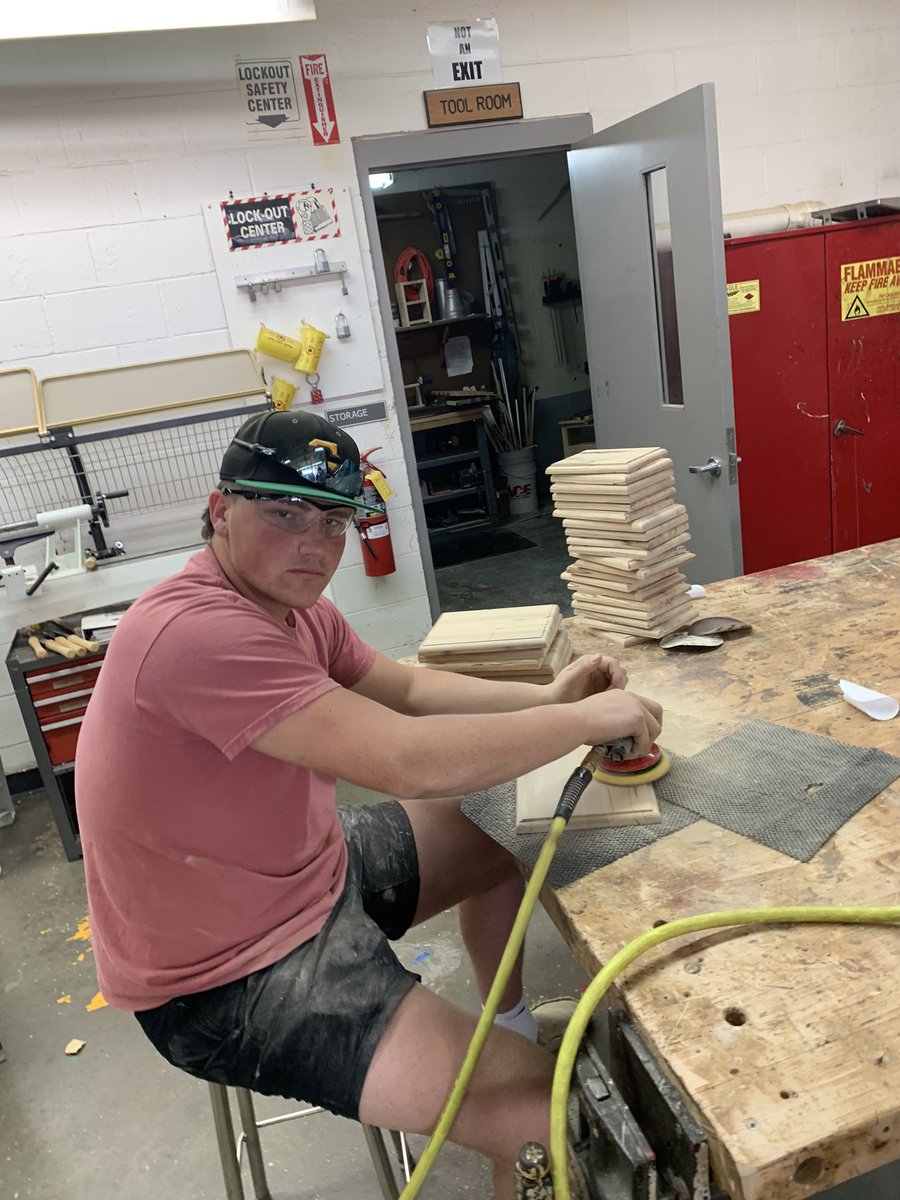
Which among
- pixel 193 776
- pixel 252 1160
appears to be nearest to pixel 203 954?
pixel 193 776

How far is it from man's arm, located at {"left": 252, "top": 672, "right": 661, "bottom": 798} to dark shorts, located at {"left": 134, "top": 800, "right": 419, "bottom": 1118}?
10.9 inches

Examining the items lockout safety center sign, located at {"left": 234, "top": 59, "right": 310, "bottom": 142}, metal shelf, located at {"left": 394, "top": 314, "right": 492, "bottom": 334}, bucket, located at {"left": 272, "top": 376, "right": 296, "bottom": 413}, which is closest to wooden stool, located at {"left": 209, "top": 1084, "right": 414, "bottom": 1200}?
bucket, located at {"left": 272, "top": 376, "right": 296, "bottom": 413}

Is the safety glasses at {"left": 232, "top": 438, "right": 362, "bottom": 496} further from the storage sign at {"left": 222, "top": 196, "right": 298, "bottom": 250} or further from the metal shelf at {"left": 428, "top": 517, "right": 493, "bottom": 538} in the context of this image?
the metal shelf at {"left": 428, "top": 517, "right": 493, "bottom": 538}

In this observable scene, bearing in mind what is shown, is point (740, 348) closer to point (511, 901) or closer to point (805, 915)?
point (511, 901)

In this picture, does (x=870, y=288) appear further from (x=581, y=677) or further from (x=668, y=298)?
(x=581, y=677)

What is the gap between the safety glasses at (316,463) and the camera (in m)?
1.06

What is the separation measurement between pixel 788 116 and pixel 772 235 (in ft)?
3.34

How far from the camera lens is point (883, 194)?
12.5 feet

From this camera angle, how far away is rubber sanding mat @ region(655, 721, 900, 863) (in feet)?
3.60

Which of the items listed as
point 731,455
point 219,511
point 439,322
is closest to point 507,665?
point 219,511

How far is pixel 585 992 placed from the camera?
0.87 meters

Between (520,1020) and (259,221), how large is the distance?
9.34 feet

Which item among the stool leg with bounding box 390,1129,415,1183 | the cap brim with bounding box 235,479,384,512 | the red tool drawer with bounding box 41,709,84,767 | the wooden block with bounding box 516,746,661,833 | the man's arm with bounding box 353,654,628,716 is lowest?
the stool leg with bounding box 390,1129,415,1183

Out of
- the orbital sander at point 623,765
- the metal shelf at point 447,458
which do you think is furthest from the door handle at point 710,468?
the metal shelf at point 447,458
